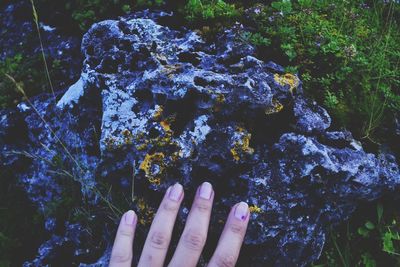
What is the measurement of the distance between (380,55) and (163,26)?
2127 mm

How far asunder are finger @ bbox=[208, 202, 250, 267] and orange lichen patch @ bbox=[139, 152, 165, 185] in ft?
2.03

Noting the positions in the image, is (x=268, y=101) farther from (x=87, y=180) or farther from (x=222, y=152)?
(x=87, y=180)

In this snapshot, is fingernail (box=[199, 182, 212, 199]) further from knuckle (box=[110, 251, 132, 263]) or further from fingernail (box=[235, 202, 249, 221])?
knuckle (box=[110, 251, 132, 263])

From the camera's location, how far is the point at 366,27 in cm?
446

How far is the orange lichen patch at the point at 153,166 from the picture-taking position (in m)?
3.14

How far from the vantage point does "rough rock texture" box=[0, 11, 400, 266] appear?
3.17 meters

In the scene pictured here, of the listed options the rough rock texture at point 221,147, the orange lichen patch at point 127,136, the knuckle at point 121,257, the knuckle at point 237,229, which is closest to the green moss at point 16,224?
the rough rock texture at point 221,147

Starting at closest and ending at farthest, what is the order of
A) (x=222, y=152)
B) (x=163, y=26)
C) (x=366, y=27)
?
(x=222, y=152), (x=163, y=26), (x=366, y=27)

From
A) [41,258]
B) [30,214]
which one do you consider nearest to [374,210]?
[41,258]

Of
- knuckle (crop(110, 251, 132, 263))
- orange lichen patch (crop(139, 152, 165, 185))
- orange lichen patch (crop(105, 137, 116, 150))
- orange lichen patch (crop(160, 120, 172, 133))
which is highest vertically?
orange lichen patch (crop(160, 120, 172, 133))

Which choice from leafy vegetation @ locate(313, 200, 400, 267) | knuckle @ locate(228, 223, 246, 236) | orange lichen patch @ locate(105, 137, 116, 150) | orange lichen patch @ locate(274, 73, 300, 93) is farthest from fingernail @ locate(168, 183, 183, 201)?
leafy vegetation @ locate(313, 200, 400, 267)

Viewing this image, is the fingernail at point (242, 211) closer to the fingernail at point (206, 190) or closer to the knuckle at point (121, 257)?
the fingernail at point (206, 190)

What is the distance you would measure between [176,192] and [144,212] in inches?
12.9

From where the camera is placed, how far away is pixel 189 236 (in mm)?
3043
